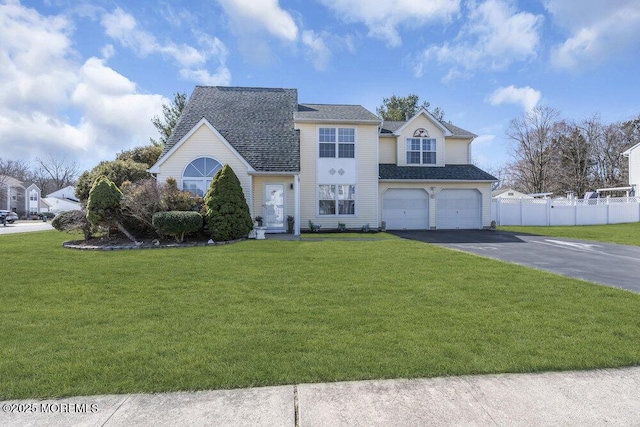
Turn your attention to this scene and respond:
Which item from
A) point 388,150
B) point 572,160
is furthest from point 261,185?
point 572,160

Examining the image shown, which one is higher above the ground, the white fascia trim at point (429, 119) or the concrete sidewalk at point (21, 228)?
the white fascia trim at point (429, 119)

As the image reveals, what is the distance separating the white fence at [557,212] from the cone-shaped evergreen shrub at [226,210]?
60.9 feet

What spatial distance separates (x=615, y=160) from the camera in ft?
139

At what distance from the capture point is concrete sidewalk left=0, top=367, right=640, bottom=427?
103 inches

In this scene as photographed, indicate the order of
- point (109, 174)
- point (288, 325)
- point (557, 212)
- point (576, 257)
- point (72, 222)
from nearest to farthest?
point (288, 325), point (576, 257), point (72, 222), point (109, 174), point (557, 212)

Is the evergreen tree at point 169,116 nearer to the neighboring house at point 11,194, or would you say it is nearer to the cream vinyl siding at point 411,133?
the cream vinyl siding at point 411,133

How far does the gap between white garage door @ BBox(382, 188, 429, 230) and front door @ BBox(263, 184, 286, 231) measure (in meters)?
6.55

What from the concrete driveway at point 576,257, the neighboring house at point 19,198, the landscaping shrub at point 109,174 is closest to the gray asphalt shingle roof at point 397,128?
the concrete driveway at point 576,257

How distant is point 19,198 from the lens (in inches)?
2356

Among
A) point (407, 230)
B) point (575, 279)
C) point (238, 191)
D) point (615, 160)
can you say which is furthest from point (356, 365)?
point (615, 160)

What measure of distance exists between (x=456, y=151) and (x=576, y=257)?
12.5 meters

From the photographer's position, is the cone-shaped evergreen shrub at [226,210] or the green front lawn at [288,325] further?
the cone-shaped evergreen shrub at [226,210]

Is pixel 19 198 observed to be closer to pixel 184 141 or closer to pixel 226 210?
pixel 184 141

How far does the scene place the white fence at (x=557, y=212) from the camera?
2456cm
